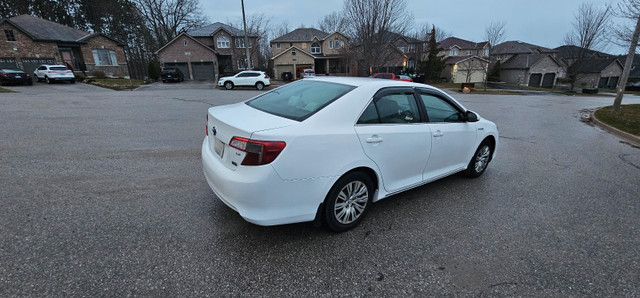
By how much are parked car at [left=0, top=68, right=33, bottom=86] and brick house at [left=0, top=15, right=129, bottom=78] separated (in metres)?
8.86

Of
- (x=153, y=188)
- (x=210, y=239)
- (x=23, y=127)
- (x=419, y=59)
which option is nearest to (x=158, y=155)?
(x=153, y=188)

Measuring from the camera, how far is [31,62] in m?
26.9

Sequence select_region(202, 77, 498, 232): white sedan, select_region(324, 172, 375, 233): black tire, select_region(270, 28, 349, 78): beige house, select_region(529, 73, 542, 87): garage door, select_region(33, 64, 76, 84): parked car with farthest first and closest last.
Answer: select_region(529, 73, 542, 87): garage door < select_region(270, 28, 349, 78): beige house < select_region(33, 64, 76, 84): parked car < select_region(324, 172, 375, 233): black tire < select_region(202, 77, 498, 232): white sedan

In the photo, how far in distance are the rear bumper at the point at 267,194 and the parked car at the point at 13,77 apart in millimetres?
26956

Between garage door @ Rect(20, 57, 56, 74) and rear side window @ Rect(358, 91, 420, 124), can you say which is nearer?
rear side window @ Rect(358, 91, 420, 124)

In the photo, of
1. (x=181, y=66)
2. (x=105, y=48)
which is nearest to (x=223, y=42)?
(x=181, y=66)

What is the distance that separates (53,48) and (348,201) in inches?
1485

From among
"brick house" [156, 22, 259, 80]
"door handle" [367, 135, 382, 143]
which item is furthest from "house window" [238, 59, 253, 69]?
"door handle" [367, 135, 382, 143]

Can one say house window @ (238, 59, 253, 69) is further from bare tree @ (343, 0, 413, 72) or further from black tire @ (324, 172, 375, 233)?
black tire @ (324, 172, 375, 233)

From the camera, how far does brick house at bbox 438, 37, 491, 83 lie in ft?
133

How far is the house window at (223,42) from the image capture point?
3972 centimetres

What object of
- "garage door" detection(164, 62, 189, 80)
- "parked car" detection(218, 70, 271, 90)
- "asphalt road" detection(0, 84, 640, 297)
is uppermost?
"garage door" detection(164, 62, 189, 80)

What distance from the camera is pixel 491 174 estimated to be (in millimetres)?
4602

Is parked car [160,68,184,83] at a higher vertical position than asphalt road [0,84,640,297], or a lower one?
higher
